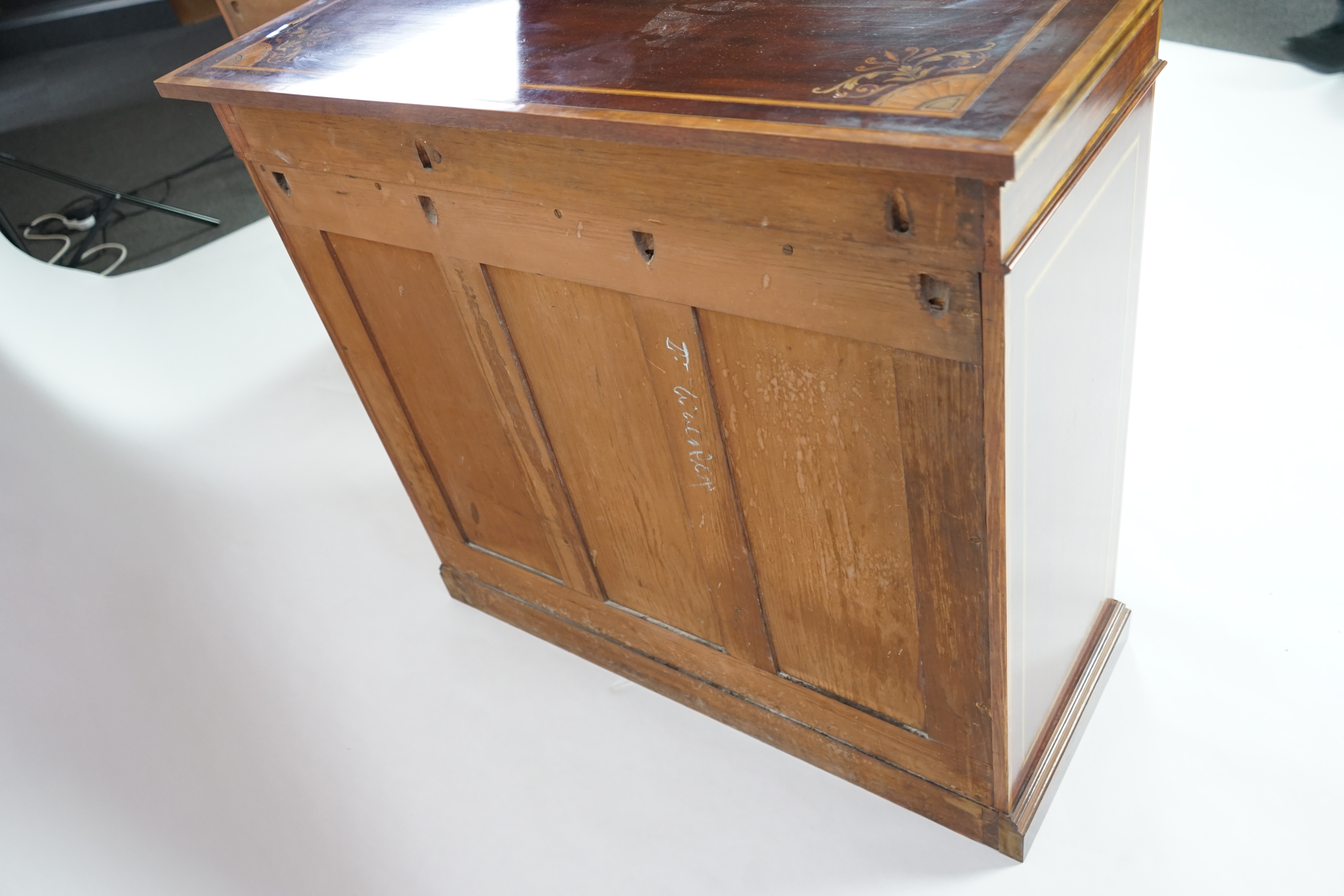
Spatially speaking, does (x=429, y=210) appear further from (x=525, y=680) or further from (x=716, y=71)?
(x=525, y=680)

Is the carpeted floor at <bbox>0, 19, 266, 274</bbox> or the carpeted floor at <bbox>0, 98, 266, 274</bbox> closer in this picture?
the carpeted floor at <bbox>0, 19, 266, 274</bbox>

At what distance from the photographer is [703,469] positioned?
152 centimetres

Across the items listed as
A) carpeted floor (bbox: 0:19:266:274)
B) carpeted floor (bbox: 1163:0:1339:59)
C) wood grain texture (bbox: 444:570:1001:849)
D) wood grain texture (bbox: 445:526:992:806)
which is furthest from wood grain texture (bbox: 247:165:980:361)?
carpeted floor (bbox: 1163:0:1339:59)

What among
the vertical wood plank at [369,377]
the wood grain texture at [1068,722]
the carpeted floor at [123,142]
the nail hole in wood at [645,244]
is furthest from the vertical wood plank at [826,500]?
the carpeted floor at [123,142]

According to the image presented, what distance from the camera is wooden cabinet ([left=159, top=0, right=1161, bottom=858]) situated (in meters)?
1.05

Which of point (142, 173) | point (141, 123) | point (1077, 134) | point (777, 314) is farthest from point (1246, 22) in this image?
point (141, 123)

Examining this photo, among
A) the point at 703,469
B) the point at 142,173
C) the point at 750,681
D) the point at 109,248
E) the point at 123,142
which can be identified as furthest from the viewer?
the point at 123,142

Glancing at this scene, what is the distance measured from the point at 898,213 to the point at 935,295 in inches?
3.9

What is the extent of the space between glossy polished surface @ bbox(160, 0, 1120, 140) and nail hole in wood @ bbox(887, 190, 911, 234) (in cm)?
7

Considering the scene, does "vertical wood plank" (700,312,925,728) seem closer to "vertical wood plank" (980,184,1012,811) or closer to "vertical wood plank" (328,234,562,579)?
"vertical wood plank" (980,184,1012,811)

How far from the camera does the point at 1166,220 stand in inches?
116

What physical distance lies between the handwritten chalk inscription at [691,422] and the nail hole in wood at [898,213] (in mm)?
400

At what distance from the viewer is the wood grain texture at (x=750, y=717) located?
1.64m

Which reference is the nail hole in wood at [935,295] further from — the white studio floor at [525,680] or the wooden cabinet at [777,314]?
the white studio floor at [525,680]
